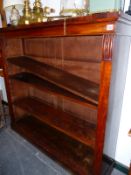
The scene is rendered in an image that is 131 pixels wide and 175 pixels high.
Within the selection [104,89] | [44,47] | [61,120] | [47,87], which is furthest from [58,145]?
[44,47]

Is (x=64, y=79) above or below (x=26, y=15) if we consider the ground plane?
below

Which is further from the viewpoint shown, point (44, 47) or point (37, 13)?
point (44, 47)

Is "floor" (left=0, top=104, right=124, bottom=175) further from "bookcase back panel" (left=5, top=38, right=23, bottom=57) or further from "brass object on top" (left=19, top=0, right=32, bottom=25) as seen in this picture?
"brass object on top" (left=19, top=0, right=32, bottom=25)

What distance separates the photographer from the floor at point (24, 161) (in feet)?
4.83

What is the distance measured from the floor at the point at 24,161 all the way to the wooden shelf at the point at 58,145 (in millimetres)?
88

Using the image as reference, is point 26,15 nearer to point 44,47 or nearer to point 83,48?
point 44,47

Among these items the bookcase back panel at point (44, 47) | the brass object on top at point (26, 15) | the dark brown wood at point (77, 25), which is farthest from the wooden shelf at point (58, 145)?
the brass object on top at point (26, 15)

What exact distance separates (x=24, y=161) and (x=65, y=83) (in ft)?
3.27

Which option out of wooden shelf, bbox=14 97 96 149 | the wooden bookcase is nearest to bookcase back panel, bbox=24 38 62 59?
the wooden bookcase

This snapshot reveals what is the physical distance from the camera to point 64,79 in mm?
1349

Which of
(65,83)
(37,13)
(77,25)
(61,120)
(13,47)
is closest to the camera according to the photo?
(77,25)

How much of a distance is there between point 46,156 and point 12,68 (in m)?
1.11

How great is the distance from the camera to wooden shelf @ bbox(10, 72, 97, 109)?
1167 mm

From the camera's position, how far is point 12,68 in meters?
1.84
